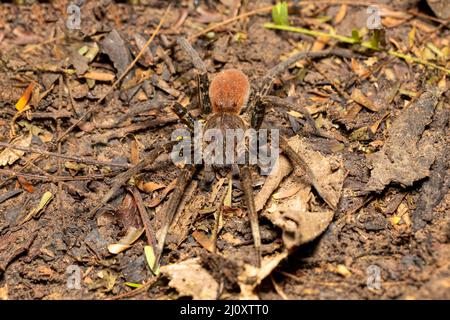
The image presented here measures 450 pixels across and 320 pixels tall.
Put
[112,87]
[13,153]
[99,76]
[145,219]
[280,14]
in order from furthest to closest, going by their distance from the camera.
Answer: [280,14] < [99,76] < [112,87] < [13,153] < [145,219]

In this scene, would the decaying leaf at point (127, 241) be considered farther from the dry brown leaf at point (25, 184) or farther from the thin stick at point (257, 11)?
the thin stick at point (257, 11)

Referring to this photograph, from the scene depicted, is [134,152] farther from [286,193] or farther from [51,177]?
[286,193]

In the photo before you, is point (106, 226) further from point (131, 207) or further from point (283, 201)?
point (283, 201)

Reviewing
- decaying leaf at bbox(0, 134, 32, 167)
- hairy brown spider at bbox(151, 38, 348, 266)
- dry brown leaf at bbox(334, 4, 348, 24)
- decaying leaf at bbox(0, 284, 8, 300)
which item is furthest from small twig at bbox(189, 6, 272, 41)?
decaying leaf at bbox(0, 284, 8, 300)

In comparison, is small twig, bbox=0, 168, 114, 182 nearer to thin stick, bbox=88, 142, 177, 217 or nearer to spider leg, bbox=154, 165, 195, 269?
thin stick, bbox=88, 142, 177, 217

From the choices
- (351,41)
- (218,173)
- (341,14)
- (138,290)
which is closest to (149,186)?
(218,173)

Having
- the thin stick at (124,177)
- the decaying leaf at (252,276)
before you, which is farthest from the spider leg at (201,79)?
the decaying leaf at (252,276)
